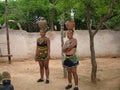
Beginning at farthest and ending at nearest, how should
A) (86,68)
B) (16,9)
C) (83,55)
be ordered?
1. (16,9)
2. (83,55)
3. (86,68)

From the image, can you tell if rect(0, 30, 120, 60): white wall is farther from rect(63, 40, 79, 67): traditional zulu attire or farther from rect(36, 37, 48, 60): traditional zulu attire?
rect(63, 40, 79, 67): traditional zulu attire

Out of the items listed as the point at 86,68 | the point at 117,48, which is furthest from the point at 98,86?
the point at 117,48

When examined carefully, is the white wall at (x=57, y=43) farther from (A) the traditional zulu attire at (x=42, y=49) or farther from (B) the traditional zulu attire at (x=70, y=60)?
(B) the traditional zulu attire at (x=70, y=60)

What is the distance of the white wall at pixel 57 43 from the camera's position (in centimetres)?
1516

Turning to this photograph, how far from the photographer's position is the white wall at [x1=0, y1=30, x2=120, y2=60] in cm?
1516

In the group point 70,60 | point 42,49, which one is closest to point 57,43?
point 42,49

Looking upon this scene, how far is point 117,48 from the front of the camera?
16625mm

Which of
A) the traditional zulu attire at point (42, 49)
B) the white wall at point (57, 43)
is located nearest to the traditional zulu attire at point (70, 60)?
the traditional zulu attire at point (42, 49)

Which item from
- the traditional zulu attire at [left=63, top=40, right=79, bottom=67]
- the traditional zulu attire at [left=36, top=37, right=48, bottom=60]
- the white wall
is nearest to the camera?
the traditional zulu attire at [left=63, top=40, right=79, bottom=67]

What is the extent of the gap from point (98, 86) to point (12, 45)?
22.8 feet

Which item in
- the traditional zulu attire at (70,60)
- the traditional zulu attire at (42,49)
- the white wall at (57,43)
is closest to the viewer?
the traditional zulu attire at (70,60)

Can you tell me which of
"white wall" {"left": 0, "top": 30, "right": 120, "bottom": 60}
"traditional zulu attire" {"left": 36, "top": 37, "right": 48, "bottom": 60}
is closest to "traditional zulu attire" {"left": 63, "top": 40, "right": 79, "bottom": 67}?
"traditional zulu attire" {"left": 36, "top": 37, "right": 48, "bottom": 60}

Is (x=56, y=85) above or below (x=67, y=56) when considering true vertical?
below

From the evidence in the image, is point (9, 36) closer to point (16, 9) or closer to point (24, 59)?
point (24, 59)
